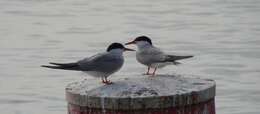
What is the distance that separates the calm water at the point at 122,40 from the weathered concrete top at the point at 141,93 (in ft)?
16.7

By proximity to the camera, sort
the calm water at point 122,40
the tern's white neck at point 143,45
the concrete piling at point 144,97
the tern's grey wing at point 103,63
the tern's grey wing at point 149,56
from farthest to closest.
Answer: the calm water at point 122,40 < the tern's white neck at point 143,45 < the tern's grey wing at point 149,56 < the tern's grey wing at point 103,63 < the concrete piling at point 144,97

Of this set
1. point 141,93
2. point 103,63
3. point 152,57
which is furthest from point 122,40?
point 141,93

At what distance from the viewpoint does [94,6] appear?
22.2 m

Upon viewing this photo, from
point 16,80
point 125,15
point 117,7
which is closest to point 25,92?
point 16,80

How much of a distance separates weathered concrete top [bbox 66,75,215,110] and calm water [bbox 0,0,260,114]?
16.7ft

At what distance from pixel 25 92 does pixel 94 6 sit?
9.26 meters

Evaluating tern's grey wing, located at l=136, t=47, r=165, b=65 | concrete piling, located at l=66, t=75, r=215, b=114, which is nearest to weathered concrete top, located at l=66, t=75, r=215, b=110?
concrete piling, located at l=66, t=75, r=215, b=114

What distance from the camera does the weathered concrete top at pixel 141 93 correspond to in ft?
17.0

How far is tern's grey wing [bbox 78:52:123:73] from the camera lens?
6.68m

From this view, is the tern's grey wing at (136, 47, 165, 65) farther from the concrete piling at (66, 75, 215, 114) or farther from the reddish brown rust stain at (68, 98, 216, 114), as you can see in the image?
the reddish brown rust stain at (68, 98, 216, 114)

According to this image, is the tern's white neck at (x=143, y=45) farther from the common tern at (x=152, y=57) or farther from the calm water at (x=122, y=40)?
the calm water at (x=122, y=40)

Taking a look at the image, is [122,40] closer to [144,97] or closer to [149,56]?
[149,56]

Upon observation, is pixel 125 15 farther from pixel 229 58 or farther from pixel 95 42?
pixel 229 58

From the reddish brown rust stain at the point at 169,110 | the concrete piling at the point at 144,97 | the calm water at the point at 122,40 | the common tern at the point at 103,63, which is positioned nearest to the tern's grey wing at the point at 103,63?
the common tern at the point at 103,63
